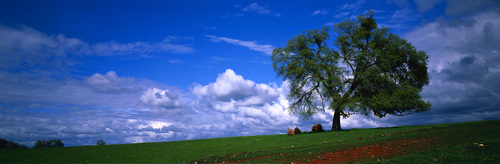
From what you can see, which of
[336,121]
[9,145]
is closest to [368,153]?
[336,121]

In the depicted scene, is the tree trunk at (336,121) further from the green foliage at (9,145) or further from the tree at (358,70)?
the green foliage at (9,145)

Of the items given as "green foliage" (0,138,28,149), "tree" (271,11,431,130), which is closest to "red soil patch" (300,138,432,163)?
"tree" (271,11,431,130)

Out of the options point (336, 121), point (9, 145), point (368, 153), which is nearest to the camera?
point (368, 153)

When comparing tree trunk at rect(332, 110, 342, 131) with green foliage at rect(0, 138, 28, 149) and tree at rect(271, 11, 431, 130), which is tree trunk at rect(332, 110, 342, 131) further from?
green foliage at rect(0, 138, 28, 149)

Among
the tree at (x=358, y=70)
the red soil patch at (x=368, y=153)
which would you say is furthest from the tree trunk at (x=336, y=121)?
the red soil patch at (x=368, y=153)

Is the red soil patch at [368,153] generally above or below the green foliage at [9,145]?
below

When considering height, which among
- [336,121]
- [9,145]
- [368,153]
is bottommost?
[368,153]

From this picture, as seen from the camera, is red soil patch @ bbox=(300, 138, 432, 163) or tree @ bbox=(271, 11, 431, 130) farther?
tree @ bbox=(271, 11, 431, 130)

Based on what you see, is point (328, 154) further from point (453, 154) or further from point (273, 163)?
point (453, 154)

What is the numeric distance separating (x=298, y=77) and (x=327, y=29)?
29.0ft

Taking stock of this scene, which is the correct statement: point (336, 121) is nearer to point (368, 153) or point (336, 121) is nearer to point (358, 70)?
point (358, 70)

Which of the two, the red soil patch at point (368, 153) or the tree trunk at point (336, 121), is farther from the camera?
the tree trunk at point (336, 121)

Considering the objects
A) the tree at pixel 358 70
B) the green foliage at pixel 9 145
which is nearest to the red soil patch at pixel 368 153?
the tree at pixel 358 70

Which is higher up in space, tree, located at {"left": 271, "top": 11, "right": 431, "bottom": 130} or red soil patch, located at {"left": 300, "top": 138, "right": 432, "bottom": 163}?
tree, located at {"left": 271, "top": 11, "right": 431, "bottom": 130}
